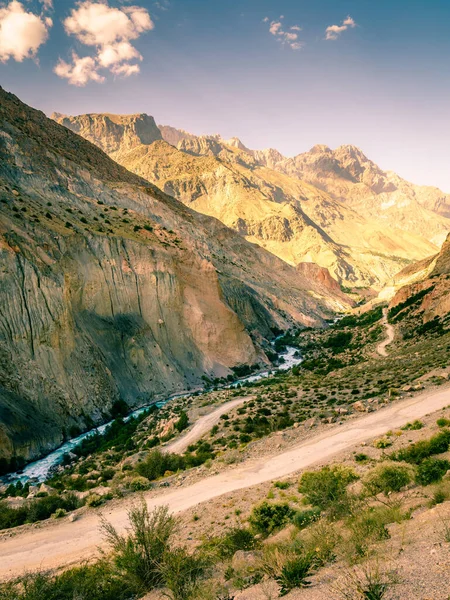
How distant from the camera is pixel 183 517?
15344 mm

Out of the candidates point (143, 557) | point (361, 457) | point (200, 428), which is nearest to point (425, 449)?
A: point (361, 457)

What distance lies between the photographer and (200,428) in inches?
1208

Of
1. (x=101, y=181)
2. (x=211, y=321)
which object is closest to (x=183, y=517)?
(x=211, y=321)

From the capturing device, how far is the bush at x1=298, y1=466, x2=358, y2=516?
12.0 m

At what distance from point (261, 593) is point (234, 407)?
27000mm

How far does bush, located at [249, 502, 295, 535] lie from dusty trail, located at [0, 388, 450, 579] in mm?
4495

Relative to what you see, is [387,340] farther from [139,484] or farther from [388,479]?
[388,479]

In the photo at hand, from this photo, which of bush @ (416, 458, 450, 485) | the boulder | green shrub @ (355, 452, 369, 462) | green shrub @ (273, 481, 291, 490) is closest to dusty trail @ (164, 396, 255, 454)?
the boulder

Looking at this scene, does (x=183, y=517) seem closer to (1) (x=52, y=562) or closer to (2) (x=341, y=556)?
(1) (x=52, y=562)

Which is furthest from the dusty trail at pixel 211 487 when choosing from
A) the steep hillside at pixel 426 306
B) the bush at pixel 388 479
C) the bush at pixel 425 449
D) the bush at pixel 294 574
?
the steep hillside at pixel 426 306

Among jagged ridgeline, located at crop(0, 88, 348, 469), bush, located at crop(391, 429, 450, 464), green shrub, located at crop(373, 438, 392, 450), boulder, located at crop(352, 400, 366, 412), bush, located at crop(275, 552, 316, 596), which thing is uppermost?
jagged ridgeline, located at crop(0, 88, 348, 469)

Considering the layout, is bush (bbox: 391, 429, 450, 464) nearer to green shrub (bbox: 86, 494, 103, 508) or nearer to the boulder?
the boulder

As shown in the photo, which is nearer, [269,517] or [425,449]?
[269,517]

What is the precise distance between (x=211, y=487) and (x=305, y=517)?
709cm
